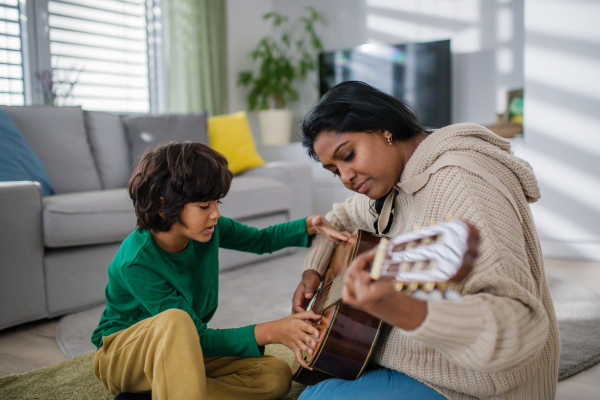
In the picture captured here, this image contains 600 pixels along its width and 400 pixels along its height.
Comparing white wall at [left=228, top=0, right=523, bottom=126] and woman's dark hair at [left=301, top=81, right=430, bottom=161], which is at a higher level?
white wall at [left=228, top=0, right=523, bottom=126]

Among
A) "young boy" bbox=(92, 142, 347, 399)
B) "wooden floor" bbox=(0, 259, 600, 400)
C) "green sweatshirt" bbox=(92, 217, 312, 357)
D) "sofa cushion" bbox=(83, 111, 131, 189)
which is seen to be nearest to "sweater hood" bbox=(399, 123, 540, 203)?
"young boy" bbox=(92, 142, 347, 399)

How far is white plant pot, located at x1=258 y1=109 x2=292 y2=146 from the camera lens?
4.42m

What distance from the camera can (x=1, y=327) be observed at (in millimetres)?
1714

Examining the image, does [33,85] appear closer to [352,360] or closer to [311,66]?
[311,66]

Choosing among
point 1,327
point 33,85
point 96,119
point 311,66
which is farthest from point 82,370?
point 311,66

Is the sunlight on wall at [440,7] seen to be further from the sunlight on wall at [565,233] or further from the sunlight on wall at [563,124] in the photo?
the sunlight on wall at [565,233]

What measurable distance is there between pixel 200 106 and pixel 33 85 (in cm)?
139

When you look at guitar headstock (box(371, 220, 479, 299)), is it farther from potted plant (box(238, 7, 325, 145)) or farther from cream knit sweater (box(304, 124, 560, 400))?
potted plant (box(238, 7, 325, 145))

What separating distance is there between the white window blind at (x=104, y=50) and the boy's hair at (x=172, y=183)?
2.61m

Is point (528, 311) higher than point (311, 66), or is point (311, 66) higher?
point (311, 66)

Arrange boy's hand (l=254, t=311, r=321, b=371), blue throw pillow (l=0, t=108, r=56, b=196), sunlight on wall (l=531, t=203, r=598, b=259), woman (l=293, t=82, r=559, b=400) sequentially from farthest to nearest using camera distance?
sunlight on wall (l=531, t=203, r=598, b=259) < blue throw pillow (l=0, t=108, r=56, b=196) < boy's hand (l=254, t=311, r=321, b=371) < woman (l=293, t=82, r=559, b=400)

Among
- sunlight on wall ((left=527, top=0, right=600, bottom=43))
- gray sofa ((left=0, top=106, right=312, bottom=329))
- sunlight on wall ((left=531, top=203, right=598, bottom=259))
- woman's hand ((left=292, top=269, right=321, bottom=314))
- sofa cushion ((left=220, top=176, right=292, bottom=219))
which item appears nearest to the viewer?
woman's hand ((left=292, top=269, right=321, bottom=314))

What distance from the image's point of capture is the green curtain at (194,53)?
160 inches

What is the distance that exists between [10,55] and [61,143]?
1158 mm
